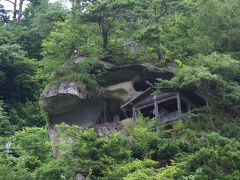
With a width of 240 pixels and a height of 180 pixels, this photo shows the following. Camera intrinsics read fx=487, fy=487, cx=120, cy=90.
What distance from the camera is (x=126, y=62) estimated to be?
30156mm

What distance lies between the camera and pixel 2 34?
37.0 meters

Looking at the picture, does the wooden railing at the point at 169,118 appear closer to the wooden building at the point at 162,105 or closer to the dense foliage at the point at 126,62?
the wooden building at the point at 162,105

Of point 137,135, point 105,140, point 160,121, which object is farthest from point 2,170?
point 160,121

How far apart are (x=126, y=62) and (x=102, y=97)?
2663 millimetres

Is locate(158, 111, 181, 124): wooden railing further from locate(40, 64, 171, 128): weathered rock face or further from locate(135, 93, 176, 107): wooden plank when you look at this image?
locate(40, 64, 171, 128): weathered rock face

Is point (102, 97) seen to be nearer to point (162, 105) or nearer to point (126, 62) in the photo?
point (126, 62)

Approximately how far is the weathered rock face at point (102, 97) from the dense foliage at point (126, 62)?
0.70 m

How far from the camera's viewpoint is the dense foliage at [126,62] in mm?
20234

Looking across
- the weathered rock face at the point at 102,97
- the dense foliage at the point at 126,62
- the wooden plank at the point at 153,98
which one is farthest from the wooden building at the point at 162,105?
the weathered rock face at the point at 102,97

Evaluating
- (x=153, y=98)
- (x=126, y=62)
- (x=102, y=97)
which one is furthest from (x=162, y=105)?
(x=126, y=62)

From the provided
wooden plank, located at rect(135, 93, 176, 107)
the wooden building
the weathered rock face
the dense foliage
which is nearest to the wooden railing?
the wooden building

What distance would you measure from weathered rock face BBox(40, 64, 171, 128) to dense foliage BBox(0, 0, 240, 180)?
2.30ft

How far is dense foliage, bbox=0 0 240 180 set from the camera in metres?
20.2

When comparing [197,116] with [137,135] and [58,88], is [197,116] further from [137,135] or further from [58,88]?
[58,88]
